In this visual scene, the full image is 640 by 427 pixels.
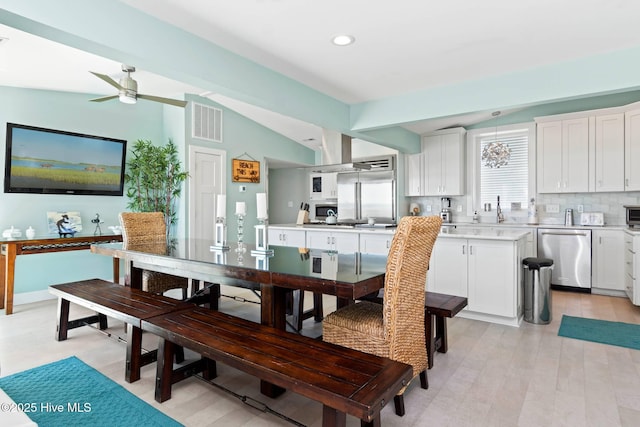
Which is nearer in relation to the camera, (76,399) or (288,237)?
(76,399)

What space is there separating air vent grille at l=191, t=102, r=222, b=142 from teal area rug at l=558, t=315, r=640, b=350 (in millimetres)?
5310

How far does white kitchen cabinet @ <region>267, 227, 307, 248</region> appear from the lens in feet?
16.7

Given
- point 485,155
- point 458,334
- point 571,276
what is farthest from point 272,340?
point 571,276

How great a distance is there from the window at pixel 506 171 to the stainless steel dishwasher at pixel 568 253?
0.80 m

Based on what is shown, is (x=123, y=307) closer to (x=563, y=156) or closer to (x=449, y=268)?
(x=449, y=268)

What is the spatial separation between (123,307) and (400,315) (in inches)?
72.6

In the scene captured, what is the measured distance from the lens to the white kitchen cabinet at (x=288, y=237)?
16.7ft

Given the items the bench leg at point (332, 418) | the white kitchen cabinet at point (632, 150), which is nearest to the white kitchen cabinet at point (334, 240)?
the bench leg at point (332, 418)

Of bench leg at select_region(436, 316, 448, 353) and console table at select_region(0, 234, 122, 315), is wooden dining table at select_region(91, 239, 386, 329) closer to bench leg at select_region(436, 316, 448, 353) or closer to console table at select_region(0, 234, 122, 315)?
bench leg at select_region(436, 316, 448, 353)

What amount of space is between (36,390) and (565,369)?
3.48m

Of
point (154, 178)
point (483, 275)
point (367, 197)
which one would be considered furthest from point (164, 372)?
point (367, 197)

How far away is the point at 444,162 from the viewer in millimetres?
6062

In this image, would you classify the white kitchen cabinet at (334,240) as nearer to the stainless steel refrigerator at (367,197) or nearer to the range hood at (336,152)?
the range hood at (336,152)

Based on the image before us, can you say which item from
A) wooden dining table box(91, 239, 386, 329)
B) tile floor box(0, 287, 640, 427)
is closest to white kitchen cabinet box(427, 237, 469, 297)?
tile floor box(0, 287, 640, 427)
